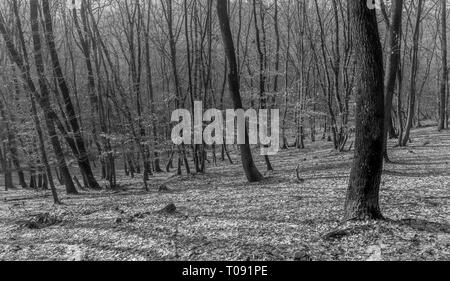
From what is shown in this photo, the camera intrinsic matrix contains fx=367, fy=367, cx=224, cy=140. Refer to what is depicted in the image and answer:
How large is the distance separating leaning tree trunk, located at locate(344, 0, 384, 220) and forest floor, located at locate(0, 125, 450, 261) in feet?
2.71

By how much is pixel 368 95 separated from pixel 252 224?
8.63 feet

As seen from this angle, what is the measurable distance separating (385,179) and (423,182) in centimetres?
79

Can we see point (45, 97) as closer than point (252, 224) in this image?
No

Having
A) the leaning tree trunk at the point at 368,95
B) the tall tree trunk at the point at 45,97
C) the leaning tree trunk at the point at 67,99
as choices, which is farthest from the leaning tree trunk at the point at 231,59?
the leaning tree trunk at the point at 67,99

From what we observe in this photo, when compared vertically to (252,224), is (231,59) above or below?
above

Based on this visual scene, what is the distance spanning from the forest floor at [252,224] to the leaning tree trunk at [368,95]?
2.71 feet

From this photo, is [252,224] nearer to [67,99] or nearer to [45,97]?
A: [45,97]

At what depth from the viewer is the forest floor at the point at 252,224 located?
4.50 metres

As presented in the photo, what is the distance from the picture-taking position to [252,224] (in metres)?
5.83

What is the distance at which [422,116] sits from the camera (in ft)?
108

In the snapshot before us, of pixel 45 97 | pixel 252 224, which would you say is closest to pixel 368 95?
pixel 252 224

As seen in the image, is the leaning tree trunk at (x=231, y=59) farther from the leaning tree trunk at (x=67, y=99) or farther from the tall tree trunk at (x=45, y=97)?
the leaning tree trunk at (x=67, y=99)
